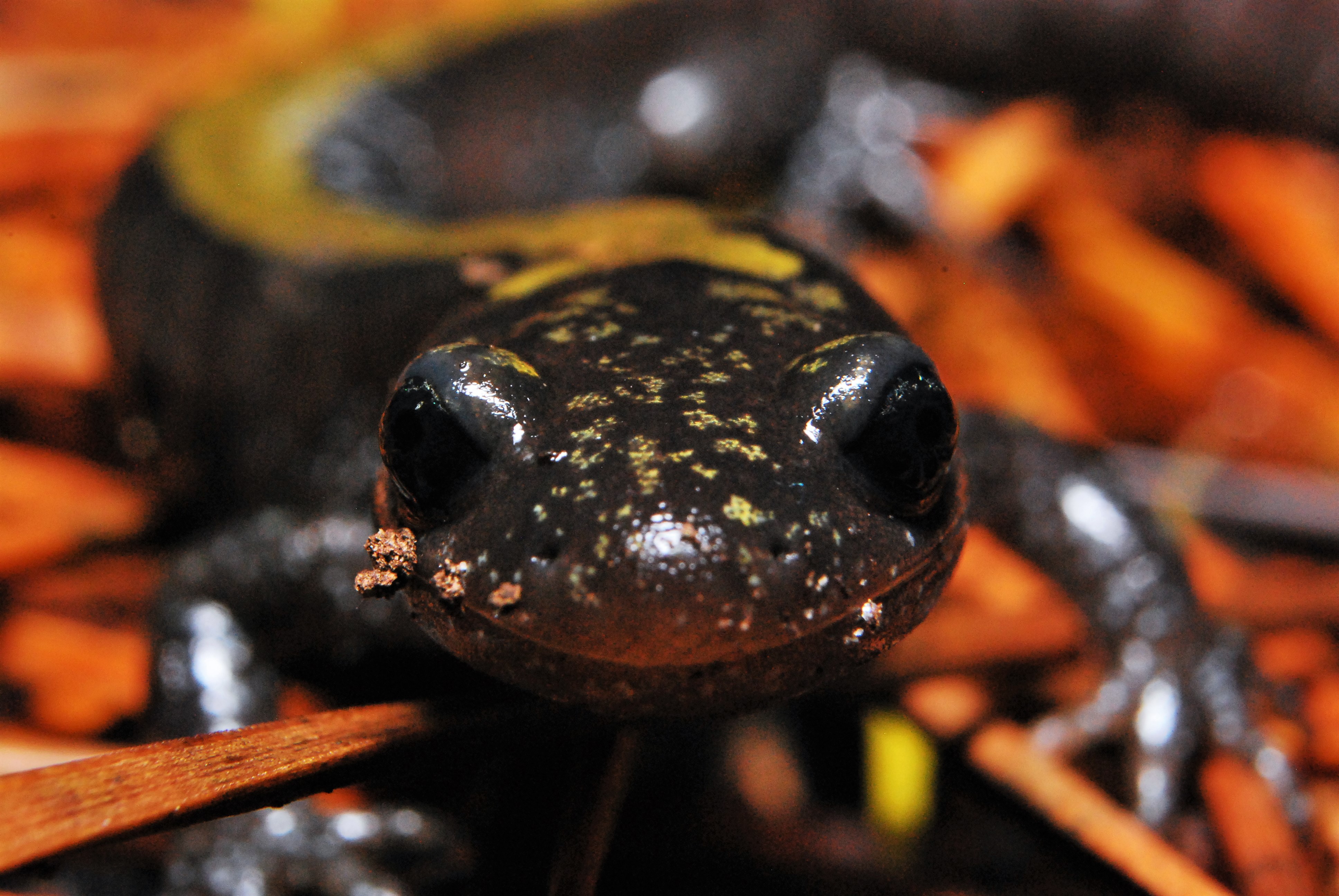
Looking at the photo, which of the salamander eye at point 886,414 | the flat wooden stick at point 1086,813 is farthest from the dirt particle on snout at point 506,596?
the flat wooden stick at point 1086,813

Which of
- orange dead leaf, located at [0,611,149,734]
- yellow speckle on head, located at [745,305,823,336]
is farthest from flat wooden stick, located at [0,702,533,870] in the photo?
orange dead leaf, located at [0,611,149,734]

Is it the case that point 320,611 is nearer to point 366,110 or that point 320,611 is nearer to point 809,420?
point 809,420

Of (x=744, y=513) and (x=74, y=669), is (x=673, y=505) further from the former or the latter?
(x=74, y=669)

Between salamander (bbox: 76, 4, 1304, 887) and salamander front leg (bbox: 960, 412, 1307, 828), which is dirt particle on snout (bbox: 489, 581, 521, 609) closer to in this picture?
salamander (bbox: 76, 4, 1304, 887)

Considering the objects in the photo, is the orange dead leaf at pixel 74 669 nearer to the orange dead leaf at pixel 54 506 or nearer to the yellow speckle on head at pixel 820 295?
the orange dead leaf at pixel 54 506

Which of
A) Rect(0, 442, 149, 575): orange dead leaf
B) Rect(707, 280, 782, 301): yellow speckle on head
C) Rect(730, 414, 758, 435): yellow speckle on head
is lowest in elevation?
Rect(0, 442, 149, 575): orange dead leaf

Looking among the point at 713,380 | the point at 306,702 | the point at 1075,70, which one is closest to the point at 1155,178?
the point at 1075,70
